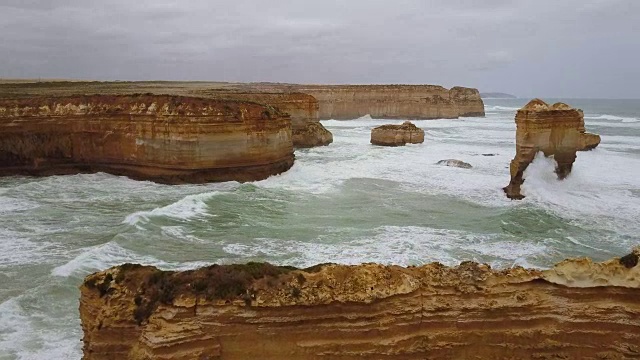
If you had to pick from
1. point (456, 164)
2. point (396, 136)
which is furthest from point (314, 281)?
point (396, 136)

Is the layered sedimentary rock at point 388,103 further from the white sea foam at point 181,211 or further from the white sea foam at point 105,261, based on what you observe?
the white sea foam at point 105,261

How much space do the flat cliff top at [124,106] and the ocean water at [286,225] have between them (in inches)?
124

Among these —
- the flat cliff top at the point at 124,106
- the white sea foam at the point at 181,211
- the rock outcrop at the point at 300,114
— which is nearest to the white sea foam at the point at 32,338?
the white sea foam at the point at 181,211

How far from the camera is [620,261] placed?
6004 mm

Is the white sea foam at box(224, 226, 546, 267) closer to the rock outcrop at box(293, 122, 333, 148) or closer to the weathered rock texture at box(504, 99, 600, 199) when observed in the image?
the weathered rock texture at box(504, 99, 600, 199)

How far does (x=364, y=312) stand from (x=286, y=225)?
Answer: 9452 millimetres

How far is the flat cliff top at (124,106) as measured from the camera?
22000 mm

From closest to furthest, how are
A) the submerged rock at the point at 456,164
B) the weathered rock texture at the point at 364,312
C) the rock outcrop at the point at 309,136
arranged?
the weathered rock texture at the point at 364,312
the submerged rock at the point at 456,164
the rock outcrop at the point at 309,136

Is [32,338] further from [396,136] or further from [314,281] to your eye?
[396,136]

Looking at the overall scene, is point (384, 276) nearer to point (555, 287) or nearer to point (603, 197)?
point (555, 287)

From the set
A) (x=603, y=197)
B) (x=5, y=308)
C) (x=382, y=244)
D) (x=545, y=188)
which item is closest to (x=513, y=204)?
(x=545, y=188)

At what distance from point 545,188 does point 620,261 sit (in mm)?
14500

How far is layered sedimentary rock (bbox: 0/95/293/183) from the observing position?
2183 cm

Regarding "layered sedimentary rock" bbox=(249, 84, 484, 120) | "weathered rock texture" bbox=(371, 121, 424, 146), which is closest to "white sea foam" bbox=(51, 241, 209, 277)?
"weathered rock texture" bbox=(371, 121, 424, 146)
